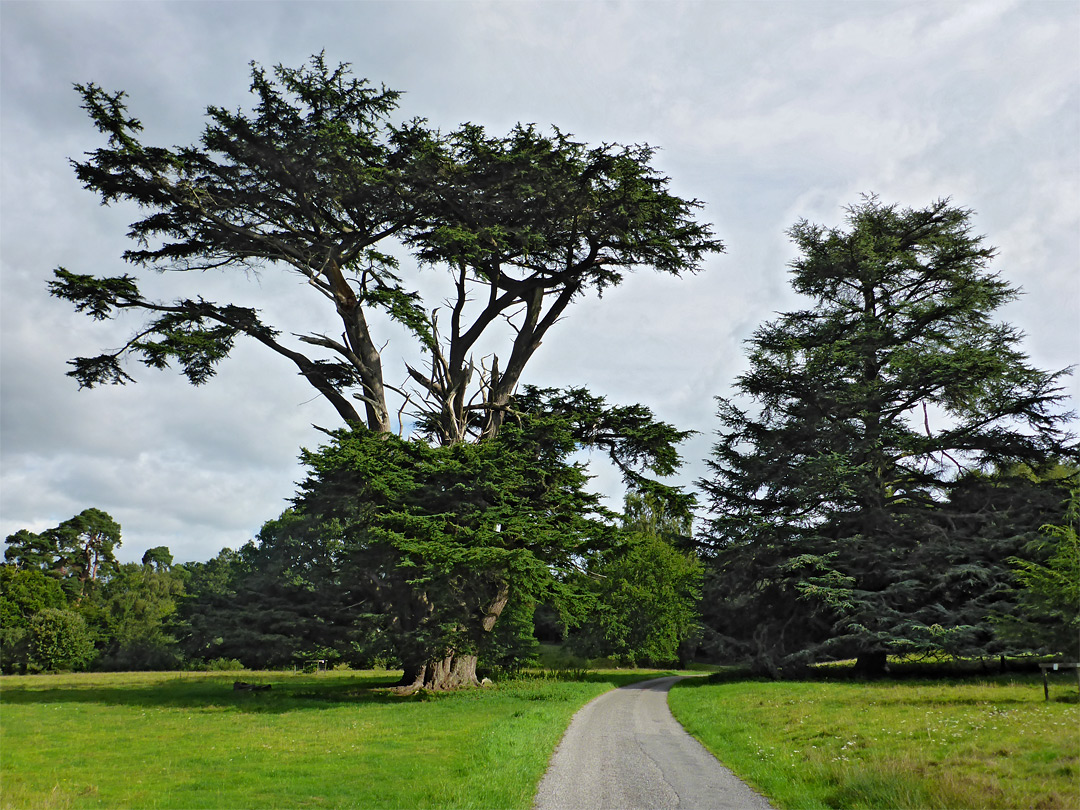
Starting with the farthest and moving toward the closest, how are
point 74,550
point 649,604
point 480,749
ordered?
1. point 74,550
2. point 649,604
3. point 480,749

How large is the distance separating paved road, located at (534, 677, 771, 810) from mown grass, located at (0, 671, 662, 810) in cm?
46

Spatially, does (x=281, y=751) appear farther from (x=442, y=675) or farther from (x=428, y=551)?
(x=442, y=675)

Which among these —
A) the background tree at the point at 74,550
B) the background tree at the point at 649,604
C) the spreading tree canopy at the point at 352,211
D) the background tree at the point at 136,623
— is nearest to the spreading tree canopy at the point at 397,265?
the spreading tree canopy at the point at 352,211

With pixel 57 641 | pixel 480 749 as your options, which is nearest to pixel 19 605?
pixel 57 641

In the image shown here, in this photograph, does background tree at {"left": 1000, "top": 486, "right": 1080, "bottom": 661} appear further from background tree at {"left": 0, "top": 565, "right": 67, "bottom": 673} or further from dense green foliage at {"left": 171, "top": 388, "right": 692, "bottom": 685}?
background tree at {"left": 0, "top": 565, "right": 67, "bottom": 673}

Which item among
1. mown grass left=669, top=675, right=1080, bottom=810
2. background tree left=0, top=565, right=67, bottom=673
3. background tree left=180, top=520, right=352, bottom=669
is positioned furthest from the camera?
background tree left=0, top=565, right=67, bottom=673

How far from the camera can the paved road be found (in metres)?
8.55

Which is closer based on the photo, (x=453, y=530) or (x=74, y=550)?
(x=453, y=530)

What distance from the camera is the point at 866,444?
28.8 metres

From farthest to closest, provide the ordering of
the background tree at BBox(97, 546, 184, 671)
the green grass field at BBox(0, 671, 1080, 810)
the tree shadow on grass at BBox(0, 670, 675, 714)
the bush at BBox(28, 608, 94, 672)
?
1. the background tree at BBox(97, 546, 184, 671)
2. the bush at BBox(28, 608, 94, 672)
3. the tree shadow on grass at BBox(0, 670, 675, 714)
4. the green grass field at BBox(0, 671, 1080, 810)

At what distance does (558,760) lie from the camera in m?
11.4

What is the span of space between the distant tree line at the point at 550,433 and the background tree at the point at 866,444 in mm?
137

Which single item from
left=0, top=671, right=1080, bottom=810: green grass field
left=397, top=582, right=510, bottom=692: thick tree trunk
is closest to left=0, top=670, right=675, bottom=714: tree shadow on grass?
left=0, top=671, right=1080, bottom=810: green grass field

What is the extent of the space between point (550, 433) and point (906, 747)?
52.9 feet
